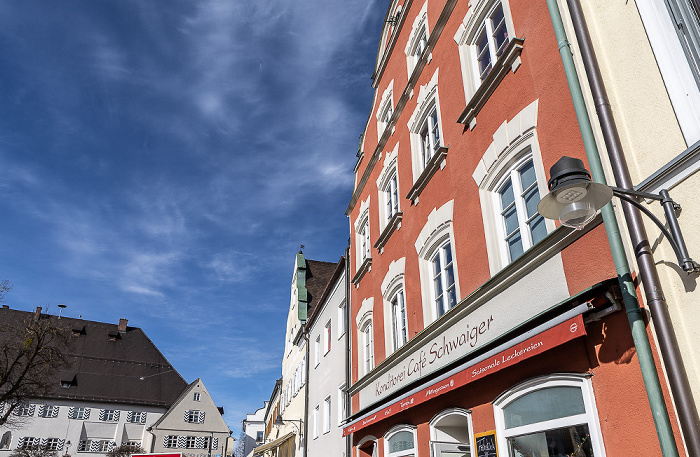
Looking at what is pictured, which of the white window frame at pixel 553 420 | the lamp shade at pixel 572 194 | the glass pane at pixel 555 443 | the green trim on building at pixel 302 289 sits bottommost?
the glass pane at pixel 555 443

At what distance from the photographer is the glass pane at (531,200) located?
688cm

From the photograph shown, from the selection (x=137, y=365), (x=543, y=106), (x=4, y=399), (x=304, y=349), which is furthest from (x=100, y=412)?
(x=543, y=106)

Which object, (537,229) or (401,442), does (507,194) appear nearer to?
(537,229)

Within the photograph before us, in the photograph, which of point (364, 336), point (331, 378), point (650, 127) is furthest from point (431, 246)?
point (331, 378)

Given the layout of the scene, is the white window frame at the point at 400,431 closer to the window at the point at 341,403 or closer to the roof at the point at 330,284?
the window at the point at 341,403

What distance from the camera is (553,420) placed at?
5859 mm

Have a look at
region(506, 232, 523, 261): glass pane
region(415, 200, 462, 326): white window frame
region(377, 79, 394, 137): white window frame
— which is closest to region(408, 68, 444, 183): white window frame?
region(415, 200, 462, 326): white window frame

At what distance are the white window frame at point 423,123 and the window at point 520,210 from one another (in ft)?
9.76

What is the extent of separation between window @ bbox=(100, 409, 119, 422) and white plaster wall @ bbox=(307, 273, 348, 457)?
41292mm

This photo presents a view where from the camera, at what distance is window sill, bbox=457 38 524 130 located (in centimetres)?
749

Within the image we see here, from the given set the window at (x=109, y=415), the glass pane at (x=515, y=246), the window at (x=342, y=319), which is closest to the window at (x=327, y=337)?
the window at (x=342, y=319)

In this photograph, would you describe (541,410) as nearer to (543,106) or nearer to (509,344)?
(509,344)

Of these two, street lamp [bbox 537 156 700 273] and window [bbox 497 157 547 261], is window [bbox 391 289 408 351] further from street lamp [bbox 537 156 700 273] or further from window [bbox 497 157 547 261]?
street lamp [bbox 537 156 700 273]

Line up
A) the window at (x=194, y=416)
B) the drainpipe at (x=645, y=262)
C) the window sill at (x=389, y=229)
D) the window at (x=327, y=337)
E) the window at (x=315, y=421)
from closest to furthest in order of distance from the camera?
the drainpipe at (x=645, y=262) → the window sill at (x=389, y=229) → the window at (x=315, y=421) → the window at (x=327, y=337) → the window at (x=194, y=416)
